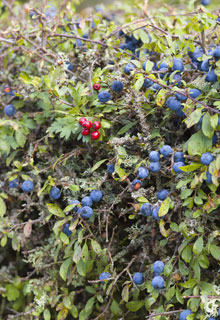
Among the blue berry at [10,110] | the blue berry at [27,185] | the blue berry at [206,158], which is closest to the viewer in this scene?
the blue berry at [206,158]

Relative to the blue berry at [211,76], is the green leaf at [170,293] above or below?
below

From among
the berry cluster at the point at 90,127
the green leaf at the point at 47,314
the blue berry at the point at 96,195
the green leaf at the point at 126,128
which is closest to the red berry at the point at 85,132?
the berry cluster at the point at 90,127

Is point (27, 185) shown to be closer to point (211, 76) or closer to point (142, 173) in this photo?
point (142, 173)

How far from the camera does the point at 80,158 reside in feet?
6.51

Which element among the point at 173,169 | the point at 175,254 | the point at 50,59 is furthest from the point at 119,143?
the point at 50,59

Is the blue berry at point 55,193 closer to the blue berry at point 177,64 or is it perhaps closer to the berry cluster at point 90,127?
the berry cluster at point 90,127

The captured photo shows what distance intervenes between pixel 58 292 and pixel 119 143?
33.1 inches

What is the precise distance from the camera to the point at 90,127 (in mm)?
1754

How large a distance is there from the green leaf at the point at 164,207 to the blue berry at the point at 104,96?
1.79 ft

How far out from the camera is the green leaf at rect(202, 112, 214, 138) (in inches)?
59.8

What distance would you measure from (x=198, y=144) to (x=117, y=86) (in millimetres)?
475

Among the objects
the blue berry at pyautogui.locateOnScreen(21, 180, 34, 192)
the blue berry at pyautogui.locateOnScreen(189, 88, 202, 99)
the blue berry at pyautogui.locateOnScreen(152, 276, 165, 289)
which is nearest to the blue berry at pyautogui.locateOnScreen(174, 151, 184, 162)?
the blue berry at pyautogui.locateOnScreen(189, 88, 202, 99)

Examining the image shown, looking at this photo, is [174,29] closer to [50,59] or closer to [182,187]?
[50,59]

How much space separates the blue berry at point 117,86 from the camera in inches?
69.8
